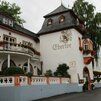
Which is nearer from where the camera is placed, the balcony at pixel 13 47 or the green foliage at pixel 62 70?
the balcony at pixel 13 47

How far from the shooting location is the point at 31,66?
32.6m

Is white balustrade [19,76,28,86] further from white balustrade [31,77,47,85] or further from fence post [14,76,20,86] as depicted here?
white balustrade [31,77,47,85]

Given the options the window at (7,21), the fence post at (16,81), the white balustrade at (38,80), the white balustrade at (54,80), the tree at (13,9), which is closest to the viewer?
the fence post at (16,81)

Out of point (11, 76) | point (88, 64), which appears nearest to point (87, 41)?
point (88, 64)

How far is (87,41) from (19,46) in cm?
1218

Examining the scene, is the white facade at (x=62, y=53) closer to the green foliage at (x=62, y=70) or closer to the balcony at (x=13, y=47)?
the green foliage at (x=62, y=70)

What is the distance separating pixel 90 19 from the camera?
149 ft

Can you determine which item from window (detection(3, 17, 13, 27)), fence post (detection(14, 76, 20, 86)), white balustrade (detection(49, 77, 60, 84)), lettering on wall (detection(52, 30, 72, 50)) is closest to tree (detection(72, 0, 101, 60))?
lettering on wall (detection(52, 30, 72, 50))

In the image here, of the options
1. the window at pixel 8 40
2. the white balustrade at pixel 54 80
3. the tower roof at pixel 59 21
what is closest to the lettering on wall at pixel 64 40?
the tower roof at pixel 59 21

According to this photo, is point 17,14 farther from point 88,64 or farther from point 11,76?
point 11,76

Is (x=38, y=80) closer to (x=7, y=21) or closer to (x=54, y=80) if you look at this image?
(x=54, y=80)

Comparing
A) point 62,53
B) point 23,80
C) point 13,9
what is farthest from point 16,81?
point 13,9

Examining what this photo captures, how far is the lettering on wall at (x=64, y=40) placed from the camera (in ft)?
107

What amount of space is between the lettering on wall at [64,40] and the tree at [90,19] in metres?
12.2
